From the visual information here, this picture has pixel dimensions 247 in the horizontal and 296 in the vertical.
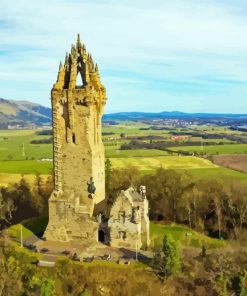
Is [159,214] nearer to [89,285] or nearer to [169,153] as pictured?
[89,285]

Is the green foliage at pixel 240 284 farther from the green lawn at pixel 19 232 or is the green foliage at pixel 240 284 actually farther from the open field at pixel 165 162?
the open field at pixel 165 162

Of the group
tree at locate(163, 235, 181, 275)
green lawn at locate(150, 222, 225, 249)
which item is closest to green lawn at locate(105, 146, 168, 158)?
green lawn at locate(150, 222, 225, 249)

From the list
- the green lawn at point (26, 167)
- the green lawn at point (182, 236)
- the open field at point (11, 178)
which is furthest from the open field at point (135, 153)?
the green lawn at point (182, 236)

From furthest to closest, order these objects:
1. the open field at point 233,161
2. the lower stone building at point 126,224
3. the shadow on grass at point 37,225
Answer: the open field at point 233,161 < the shadow on grass at point 37,225 < the lower stone building at point 126,224

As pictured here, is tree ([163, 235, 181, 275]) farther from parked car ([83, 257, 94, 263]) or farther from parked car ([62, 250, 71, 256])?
parked car ([62, 250, 71, 256])

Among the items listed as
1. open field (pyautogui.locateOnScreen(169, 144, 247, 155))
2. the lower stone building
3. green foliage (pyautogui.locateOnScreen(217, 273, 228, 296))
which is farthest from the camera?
open field (pyautogui.locateOnScreen(169, 144, 247, 155))
